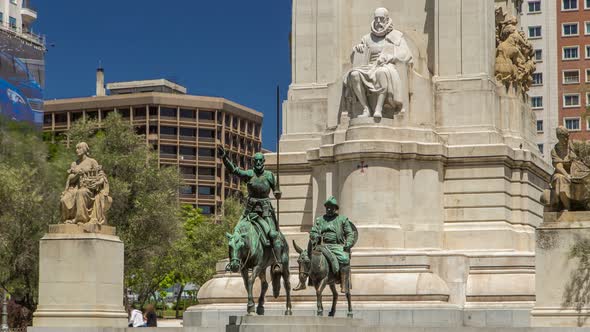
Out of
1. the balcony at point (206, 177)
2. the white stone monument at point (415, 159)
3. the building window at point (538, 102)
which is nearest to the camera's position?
the white stone monument at point (415, 159)

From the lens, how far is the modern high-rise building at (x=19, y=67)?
301ft

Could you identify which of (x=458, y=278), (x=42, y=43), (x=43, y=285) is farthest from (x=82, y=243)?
(x=42, y=43)

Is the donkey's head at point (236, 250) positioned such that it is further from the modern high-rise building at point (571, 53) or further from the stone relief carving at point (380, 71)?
the modern high-rise building at point (571, 53)

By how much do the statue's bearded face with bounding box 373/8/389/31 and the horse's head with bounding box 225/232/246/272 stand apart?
1277cm

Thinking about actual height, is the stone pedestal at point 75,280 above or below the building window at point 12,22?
below

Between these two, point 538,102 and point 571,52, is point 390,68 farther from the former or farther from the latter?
point 571,52

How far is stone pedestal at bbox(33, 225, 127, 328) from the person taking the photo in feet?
107

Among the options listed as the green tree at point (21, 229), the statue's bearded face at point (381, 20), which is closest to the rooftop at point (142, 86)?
the green tree at point (21, 229)

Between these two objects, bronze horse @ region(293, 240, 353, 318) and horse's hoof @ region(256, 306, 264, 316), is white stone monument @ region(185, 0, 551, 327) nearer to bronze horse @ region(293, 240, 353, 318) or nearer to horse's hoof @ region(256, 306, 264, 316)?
bronze horse @ region(293, 240, 353, 318)

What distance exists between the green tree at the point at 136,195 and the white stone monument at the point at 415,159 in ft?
45.3

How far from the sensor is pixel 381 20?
125 feet

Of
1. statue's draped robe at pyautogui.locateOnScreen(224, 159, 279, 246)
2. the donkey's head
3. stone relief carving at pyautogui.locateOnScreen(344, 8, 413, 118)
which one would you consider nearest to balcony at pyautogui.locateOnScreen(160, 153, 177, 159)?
stone relief carving at pyautogui.locateOnScreen(344, 8, 413, 118)

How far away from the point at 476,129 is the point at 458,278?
17.9 feet

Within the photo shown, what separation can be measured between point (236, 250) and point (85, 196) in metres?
8.11
